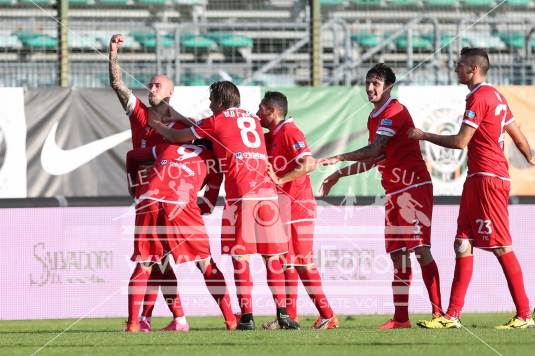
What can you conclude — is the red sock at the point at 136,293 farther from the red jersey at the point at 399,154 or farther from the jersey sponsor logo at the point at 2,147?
the jersey sponsor logo at the point at 2,147

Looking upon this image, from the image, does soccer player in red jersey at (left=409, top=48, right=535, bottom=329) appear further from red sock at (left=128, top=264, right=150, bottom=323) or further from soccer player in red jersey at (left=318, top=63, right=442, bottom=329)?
red sock at (left=128, top=264, right=150, bottom=323)

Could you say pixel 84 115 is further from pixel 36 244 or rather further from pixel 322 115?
pixel 322 115

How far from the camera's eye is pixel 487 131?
8.41 m

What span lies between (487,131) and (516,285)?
1.32 m

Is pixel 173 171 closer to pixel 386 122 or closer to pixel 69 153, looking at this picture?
pixel 386 122

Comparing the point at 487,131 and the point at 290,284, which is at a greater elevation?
the point at 487,131

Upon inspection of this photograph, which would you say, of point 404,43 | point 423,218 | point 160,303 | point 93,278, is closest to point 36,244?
point 93,278

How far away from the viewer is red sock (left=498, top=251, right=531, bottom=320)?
27.4ft

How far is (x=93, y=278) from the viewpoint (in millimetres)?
11633

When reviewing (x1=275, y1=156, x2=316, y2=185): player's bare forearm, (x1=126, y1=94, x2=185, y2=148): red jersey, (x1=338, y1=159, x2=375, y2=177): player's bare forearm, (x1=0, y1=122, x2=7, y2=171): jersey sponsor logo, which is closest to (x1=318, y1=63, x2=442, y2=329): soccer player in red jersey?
(x1=338, y1=159, x2=375, y2=177): player's bare forearm

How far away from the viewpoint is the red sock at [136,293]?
8625 mm

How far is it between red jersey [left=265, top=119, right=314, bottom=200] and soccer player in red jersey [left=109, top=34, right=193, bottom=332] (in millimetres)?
952

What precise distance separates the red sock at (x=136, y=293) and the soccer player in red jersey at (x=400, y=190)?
1.78 m

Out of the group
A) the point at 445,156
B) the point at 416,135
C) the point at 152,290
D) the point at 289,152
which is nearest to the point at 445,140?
the point at 416,135
